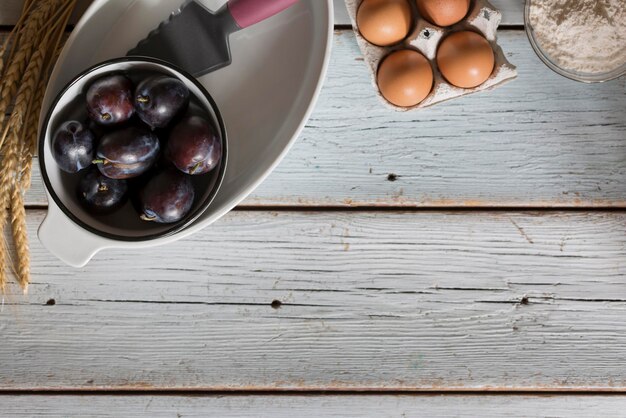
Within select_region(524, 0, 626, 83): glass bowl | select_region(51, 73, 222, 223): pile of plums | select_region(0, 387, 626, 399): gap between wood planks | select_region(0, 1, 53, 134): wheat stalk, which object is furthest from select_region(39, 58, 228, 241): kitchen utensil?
select_region(524, 0, 626, 83): glass bowl

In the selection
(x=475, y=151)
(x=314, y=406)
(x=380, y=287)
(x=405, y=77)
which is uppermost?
(x=405, y=77)

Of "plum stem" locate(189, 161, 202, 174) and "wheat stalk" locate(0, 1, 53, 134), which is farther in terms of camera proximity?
"wheat stalk" locate(0, 1, 53, 134)

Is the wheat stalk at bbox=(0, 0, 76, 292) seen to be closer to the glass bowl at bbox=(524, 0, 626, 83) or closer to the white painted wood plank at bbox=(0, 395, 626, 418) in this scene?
the white painted wood plank at bbox=(0, 395, 626, 418)

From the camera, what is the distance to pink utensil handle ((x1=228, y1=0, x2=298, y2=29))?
62 cm

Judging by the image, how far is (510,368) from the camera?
0.78 metres

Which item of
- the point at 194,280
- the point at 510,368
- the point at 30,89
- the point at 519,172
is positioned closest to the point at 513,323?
the point at 510,368

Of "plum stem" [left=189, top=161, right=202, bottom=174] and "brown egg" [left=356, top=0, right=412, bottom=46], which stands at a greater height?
"brown egg" [left=356, top=0, right=412, bottom=46]

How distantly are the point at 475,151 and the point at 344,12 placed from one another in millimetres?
229

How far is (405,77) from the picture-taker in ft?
2.25

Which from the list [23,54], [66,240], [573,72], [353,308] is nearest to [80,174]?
[66,240]

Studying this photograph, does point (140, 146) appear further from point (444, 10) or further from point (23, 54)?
point (444, 10)

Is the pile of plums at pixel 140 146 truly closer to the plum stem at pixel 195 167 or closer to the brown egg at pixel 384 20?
the plum stem at pixel 195 167

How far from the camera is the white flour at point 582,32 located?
70cm

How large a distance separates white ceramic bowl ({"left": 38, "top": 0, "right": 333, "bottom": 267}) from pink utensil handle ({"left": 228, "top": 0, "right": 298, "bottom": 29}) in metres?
0.05
